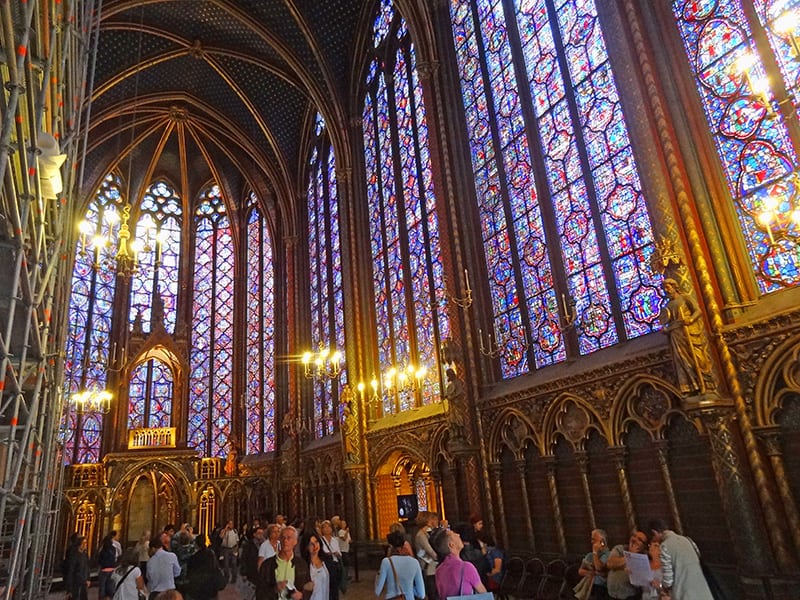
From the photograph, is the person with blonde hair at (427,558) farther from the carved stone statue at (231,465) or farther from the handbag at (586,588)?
the carved stone statue at (231,465)

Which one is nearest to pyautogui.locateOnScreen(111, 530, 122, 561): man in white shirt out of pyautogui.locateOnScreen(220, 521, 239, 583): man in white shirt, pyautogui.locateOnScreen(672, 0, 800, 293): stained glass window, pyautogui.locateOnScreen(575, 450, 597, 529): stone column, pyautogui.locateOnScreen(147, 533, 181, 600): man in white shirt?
pyautogui.locateOnScreen(220, 521, 239, 583): man in white shirt

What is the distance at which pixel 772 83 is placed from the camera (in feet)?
24.3

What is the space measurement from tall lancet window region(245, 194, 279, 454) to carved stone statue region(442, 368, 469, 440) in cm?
1169

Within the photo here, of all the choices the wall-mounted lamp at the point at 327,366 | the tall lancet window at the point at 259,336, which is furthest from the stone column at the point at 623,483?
the tall lancet window at the point at 259,336

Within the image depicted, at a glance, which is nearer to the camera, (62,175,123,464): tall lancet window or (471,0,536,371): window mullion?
(471,0,536,371): window mullion

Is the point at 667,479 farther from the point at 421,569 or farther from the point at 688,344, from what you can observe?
the point at 421,569

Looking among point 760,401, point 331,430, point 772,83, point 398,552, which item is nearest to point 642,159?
point 772,83

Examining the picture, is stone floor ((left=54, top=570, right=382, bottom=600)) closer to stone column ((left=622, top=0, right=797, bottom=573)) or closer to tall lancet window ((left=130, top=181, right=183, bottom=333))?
stone column ((left=622, top=0, right=797, bottom=573))

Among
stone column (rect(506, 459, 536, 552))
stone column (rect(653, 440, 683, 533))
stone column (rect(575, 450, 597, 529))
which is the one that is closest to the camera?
stone column (rect(653, 440, 683, 533))

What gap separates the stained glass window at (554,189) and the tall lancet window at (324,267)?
7459mm

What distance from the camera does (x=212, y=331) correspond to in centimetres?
2442

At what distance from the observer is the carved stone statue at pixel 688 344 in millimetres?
7199

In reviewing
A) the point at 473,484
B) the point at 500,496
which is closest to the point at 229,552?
the point at 473,484

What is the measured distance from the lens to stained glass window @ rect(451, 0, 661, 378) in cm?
935
